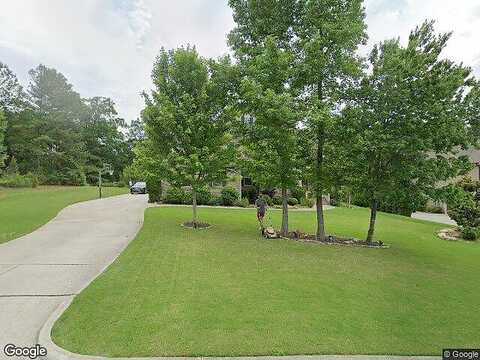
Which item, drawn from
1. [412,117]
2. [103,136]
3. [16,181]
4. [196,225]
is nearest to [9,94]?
[103,136]

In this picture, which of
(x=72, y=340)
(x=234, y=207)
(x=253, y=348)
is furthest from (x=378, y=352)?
(x=234, y=207)

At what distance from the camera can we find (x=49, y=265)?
10234 mm

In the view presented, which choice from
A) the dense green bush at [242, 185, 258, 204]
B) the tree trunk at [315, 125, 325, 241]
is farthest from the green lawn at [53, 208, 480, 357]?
the dense green bush at [242, 185, 258, 204]

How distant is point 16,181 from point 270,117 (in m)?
37.5

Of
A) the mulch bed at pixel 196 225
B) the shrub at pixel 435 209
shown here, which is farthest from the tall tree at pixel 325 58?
the shrub at pixel 435 209

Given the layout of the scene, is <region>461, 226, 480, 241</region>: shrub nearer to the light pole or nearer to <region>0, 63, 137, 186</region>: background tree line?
the light pole

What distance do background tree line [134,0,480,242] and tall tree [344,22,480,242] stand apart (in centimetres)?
4

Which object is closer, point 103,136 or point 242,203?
point 242,203

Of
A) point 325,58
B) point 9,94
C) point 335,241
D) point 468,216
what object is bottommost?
point 335,241

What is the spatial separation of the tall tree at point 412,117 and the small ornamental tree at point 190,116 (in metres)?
6.10

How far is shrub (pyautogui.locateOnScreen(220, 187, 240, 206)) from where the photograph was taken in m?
29.4

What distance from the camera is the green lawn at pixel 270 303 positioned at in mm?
5559

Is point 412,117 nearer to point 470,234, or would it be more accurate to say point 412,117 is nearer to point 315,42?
point 315,42

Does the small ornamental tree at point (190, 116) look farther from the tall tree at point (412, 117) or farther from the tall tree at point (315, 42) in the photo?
the tall tree at point (412, 117)
